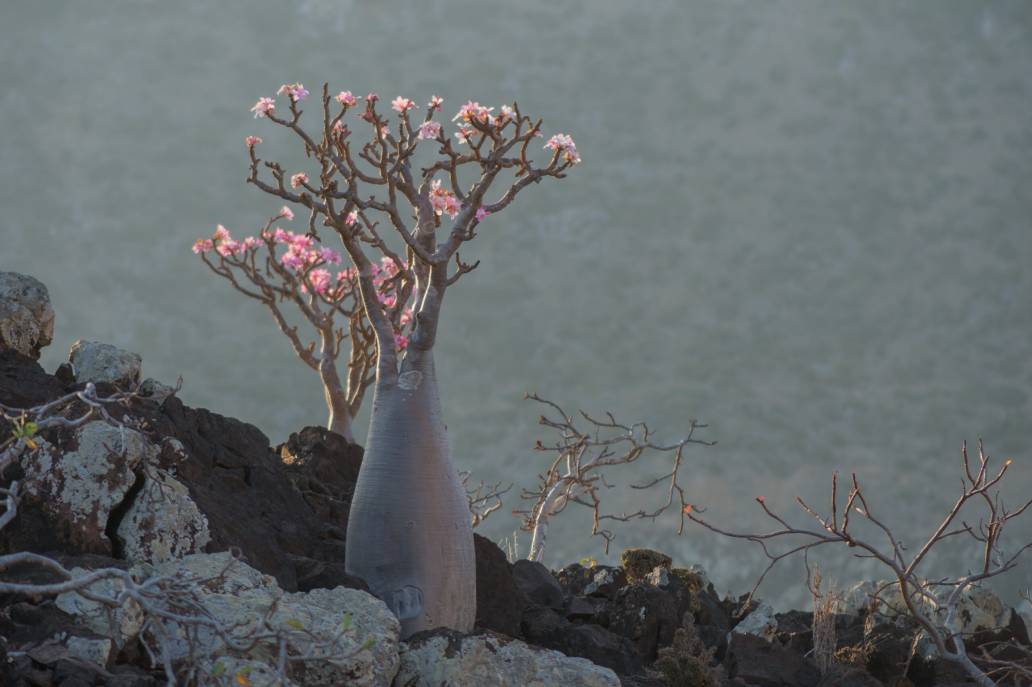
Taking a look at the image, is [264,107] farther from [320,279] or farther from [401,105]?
[320,279]

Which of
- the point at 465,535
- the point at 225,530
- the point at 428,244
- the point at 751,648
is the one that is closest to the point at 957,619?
the point at 751,648

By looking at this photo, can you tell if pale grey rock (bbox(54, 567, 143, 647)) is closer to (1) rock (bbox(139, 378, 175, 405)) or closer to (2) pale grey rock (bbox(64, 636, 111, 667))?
(2) pale grey rock (bbox(64, 636, 111, 667))

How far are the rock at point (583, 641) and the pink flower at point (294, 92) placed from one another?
316 cm

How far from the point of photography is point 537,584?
762 cm

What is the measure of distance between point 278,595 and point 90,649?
38.1 inches

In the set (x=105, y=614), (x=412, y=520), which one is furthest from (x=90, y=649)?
(x=412, y=520)

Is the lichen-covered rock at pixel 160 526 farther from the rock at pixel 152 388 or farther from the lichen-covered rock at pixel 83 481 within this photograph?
the rock at pixel 152 388

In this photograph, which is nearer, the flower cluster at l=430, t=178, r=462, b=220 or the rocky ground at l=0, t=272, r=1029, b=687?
the rocky ground at l=0, t=272, r=1029, b=687

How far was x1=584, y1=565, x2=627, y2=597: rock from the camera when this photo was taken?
787cm

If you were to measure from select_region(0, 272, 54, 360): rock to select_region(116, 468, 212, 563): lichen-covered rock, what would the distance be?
1928 millimetres

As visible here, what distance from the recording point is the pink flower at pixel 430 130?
21.6 feet

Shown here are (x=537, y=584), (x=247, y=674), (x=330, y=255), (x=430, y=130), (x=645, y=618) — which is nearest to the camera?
(x=247, y=674)

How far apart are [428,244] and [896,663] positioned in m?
3.56

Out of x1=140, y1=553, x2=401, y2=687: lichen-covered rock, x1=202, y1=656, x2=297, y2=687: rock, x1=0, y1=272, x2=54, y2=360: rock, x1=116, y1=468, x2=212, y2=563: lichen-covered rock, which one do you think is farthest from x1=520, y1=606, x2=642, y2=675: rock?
x1=0, y1=272, x2=54, y2=360: rock
